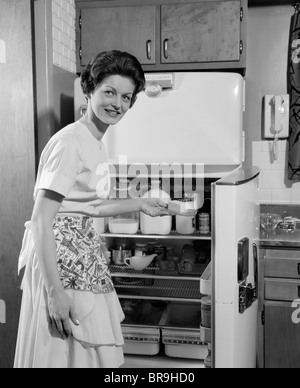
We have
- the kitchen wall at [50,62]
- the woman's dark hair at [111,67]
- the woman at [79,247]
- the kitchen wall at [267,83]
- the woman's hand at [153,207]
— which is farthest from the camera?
the kitchen wall at [267,83]

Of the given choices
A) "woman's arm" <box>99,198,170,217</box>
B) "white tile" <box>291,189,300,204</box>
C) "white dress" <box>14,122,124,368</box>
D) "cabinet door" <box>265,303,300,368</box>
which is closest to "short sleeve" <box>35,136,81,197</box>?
"white dress" <box>14,122,124,368</box>

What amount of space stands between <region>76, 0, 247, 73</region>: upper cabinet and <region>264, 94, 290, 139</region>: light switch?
32 cm

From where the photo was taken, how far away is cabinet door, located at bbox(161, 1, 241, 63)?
2.68 metres

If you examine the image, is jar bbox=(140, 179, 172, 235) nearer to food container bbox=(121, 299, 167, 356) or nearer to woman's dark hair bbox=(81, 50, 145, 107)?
food container bbox=(121, 299, 167, 356)

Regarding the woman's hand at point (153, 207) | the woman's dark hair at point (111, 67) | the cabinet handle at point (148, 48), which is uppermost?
the cabinet handle at point (148, 48)

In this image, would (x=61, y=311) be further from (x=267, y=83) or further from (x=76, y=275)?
(x=267, y=83)

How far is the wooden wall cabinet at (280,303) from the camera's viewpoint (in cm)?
244

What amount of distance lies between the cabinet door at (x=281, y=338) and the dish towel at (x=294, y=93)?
937mm

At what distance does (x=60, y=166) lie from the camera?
1.42 metres

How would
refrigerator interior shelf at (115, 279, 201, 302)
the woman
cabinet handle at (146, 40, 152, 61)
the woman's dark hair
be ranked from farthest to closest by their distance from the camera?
cabinet handle at (146, 40, 152, 61) < refrigerator interior shelf at (115, 279, 201, 302) < the woman's dark hair < the woman

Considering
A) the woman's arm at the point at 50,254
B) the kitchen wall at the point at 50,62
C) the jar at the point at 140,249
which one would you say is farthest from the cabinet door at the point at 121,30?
the woman's arm at the point at 50,254

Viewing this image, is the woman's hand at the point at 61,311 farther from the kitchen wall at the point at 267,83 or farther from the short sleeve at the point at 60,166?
the kitchen wall at the point at 267,83

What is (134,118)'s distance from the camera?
2605 mm

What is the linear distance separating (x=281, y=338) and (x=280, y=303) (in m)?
0.19
